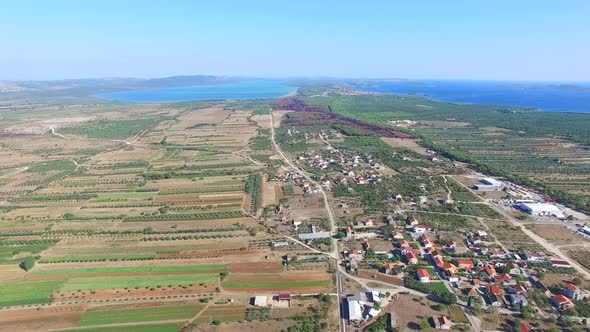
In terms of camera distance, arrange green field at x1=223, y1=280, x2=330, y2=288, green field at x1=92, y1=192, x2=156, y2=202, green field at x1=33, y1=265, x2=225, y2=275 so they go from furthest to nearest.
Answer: green field at x1=92, y1=192, x2=156, y2=202 → green field at x1=33, y1=265, x2=225, y2=275 → green field at x1=223, y1=280, x2=330, y2=288

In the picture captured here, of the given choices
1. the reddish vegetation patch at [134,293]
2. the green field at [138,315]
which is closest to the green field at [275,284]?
the reddish vegetation patch at [134,293]

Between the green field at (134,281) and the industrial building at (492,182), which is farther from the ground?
the industrial building at (492,182)

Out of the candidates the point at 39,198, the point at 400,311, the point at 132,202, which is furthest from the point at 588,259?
the point at 39,198

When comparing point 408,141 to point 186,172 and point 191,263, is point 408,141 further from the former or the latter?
point 191,263

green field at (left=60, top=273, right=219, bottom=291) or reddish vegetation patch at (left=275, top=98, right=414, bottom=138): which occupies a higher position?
reddish vegetation patch at (left=275, top=98, right=414, bottom=138)

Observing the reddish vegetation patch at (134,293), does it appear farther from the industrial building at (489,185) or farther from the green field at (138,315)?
the industrial building at (489,185)

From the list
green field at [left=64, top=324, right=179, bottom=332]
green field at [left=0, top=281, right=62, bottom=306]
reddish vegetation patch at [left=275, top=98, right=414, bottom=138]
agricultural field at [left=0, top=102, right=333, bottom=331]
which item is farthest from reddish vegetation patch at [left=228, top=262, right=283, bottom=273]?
reddish vegetation patch at [left=275, top=98, right=414, bottom=138]

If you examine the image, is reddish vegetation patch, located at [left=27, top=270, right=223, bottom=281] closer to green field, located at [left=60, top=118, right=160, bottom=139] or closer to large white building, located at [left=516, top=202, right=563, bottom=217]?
large white building, located at [left=516, top=202, right=563, bottom=217]
